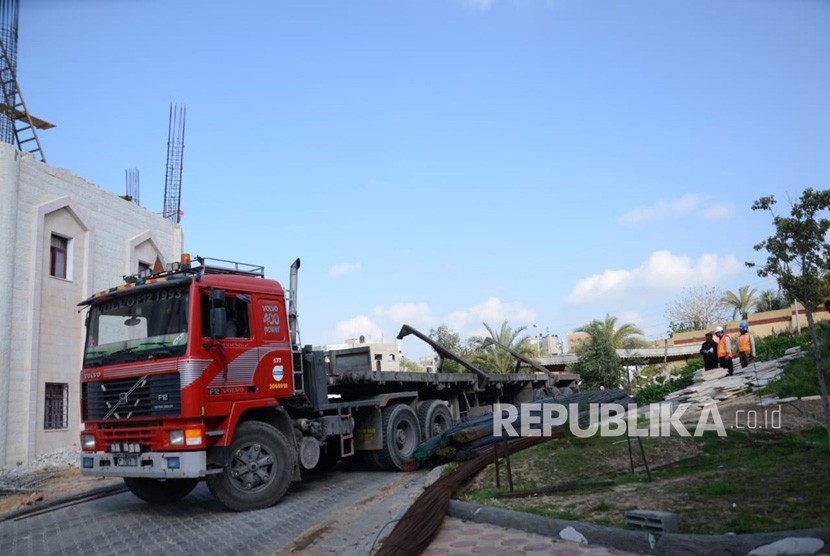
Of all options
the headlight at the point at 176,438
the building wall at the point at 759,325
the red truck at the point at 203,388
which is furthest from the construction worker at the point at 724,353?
the building wall at the point at 759,325

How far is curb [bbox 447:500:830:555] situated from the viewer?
4.52 m

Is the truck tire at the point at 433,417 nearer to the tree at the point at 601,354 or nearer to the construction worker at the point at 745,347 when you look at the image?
the construction worker at the point at 745,347

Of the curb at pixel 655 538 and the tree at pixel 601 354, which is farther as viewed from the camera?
the tree at pixel 601 354

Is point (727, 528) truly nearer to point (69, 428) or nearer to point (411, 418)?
point (411, 418)

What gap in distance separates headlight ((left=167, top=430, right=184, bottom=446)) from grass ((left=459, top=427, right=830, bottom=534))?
3323mm

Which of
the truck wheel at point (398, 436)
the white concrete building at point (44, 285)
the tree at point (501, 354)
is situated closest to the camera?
the truck wheel at point (398, 436)

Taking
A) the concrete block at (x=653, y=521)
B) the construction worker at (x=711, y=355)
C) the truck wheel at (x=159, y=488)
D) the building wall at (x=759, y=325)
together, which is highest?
the building wall at (x=759, y=325)

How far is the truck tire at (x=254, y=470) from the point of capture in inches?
322

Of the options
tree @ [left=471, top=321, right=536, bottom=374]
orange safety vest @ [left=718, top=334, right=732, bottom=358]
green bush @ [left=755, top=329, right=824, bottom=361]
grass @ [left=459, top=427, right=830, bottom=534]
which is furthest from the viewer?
tree @ [left=471, top=321, right=536, bottom=374]

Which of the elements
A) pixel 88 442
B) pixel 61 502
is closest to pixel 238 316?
pixel 88 442

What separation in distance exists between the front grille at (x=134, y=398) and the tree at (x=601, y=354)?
70.9 feet

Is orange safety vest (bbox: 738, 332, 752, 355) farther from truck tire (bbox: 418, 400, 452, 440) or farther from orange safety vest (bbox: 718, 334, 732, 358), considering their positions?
truck tire (bbox: 418, 400, 452, 440)

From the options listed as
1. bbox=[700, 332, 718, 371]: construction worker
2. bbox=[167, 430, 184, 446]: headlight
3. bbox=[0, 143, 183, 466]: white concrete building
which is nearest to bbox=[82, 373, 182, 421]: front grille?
bbox=[167, 430, 184, 446]: headlight

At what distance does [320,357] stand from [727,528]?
6475mm
